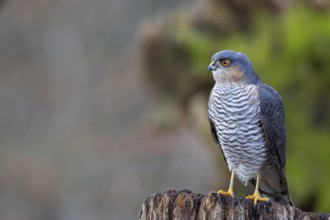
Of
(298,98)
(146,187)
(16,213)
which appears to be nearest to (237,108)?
(298,98)

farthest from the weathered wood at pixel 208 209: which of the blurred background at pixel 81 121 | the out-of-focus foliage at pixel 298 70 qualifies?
the blurred background at pixel 81 121

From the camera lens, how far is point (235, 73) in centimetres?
756

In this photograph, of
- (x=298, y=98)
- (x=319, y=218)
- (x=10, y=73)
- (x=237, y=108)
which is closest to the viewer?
(x=319, y=218)

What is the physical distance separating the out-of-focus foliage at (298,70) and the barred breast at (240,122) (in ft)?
14.1

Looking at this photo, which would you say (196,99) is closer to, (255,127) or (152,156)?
(255,127)

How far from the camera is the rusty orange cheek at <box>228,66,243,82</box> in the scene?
7.54m

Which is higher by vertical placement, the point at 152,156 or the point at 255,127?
the point at 152,156

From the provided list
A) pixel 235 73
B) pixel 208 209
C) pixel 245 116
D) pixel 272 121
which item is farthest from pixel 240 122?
pixel 208 209

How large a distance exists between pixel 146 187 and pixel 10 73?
180 inches

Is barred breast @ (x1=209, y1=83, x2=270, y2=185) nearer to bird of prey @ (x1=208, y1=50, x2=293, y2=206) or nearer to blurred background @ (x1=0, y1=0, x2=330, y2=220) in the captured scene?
bird of prey @ (x1=208, y1=50, x2=293, y2=206)

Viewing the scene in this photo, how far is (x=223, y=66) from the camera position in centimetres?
754

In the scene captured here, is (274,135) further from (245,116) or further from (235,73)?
(235,73)

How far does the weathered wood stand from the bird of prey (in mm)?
1270

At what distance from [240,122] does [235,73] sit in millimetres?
401
